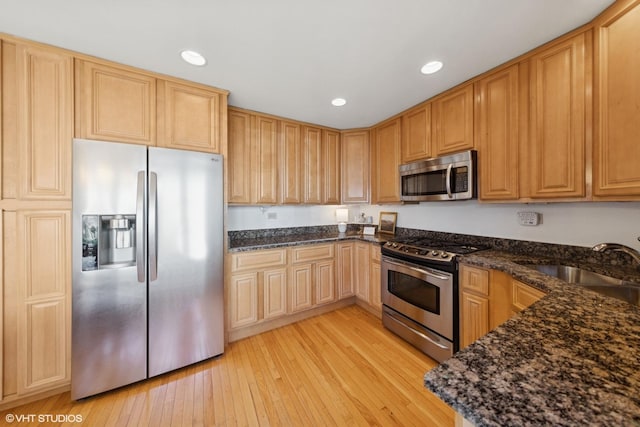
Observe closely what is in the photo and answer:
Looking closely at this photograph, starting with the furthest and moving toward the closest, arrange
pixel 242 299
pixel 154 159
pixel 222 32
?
pixel 242 299 → pixel 154 159 → pixel 222 32

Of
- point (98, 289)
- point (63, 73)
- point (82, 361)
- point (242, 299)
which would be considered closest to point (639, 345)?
point (242, 299)

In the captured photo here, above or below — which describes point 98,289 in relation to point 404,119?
below

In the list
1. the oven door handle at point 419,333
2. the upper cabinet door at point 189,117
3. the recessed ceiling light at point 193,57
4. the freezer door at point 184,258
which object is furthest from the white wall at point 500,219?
the recessed ceiling light at point 193,57

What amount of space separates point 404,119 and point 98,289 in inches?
126

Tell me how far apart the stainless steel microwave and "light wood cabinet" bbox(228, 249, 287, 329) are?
5.21 feet

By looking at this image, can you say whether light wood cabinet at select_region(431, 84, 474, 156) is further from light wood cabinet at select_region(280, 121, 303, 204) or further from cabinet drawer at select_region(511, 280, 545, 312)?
light wood cabinet at select_region(280, 121, 303, 204)

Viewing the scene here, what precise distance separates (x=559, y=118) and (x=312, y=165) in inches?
91.7

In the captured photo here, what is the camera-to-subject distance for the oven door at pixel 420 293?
196 cm

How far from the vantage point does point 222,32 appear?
4.91ft

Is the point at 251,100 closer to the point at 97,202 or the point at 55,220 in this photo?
the point at 97,202

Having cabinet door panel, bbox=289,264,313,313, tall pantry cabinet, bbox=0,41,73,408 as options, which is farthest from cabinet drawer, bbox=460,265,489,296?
tall pantry cabinet, bbox=0,41,73,408

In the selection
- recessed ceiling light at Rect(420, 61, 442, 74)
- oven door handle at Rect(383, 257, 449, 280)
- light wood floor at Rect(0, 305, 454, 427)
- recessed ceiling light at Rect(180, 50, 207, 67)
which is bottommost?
light wood floor at Rect(0, 305, 454, 427)

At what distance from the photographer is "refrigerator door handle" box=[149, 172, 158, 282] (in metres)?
1.79

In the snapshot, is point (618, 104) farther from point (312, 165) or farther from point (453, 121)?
point (312, 165)
